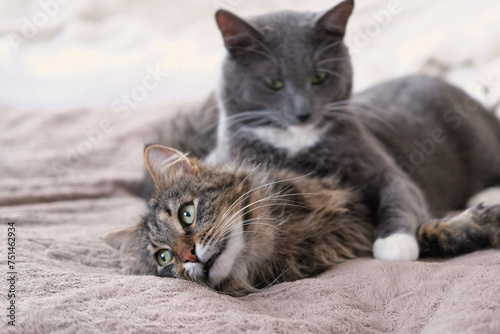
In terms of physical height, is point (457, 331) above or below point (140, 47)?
below

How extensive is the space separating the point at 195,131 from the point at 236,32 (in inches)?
25.5

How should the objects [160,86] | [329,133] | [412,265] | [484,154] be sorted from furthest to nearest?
[160,86] → [484,154] → [329,133] → [412,265]

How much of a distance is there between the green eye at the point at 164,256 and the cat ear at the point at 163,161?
0.23 metres

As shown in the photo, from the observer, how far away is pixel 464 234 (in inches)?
53.6

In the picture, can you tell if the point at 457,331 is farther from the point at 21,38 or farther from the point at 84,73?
the point at 21,38

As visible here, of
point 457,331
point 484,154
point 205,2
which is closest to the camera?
point 457,331

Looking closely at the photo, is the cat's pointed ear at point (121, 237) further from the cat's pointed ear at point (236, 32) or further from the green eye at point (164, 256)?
the cat's pointed ear at point (236, 32)

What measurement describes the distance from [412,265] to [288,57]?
87 centimetres

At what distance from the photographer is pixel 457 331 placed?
2.66 feet

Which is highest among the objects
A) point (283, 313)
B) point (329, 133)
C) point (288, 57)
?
point (288, 57)

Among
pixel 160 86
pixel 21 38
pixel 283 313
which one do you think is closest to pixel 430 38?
pixel 160 86

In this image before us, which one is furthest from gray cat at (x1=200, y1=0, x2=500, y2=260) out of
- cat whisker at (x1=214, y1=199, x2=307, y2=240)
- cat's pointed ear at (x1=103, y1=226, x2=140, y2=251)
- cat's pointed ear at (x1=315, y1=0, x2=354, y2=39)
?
cat's pointed ear at (x1=103, y1=226, x2=140, y2=251)

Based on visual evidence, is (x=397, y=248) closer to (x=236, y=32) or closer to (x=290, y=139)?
(x=290, y=139)

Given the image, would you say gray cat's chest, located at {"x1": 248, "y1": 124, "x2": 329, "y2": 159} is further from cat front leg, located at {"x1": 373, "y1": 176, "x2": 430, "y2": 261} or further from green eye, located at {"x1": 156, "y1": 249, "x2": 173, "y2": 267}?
green eye, located at {"x1": 156, "y1": 249, "x2": 173, "y2": 267}
